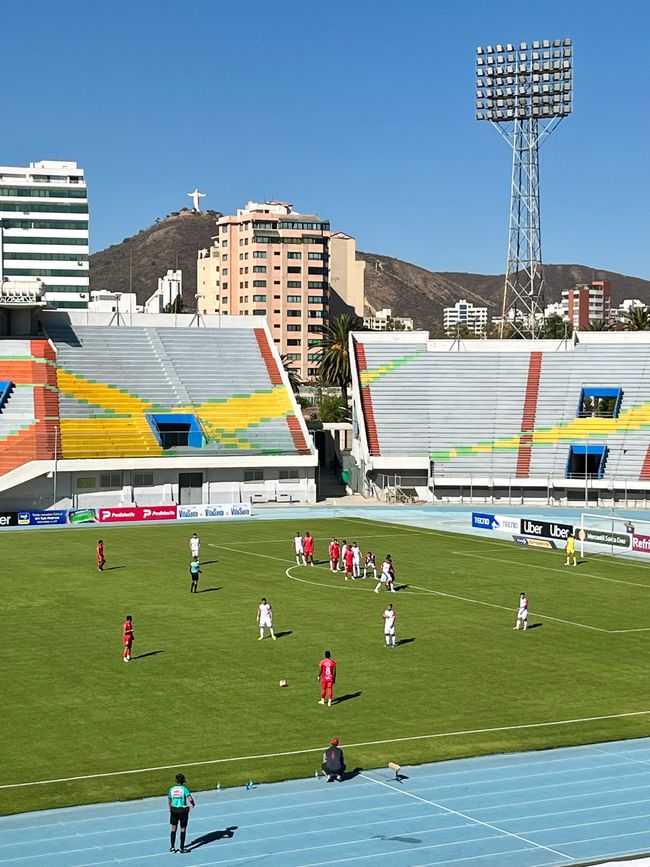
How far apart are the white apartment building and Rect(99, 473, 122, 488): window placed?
91887 millimetres

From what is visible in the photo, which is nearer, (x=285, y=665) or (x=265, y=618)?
(x=285, y=665)

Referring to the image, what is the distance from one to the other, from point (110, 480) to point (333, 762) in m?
53.4

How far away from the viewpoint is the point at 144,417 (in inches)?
3184

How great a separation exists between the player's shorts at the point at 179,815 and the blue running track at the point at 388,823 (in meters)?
0.56

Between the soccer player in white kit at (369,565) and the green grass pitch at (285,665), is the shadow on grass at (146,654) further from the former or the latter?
the soccer player in white kit at (369,565)

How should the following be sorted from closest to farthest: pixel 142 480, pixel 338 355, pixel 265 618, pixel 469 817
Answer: pixel 469 817
pixel 265 618
pixel 142 480
pixel 338 355

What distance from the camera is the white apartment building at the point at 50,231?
537 feet

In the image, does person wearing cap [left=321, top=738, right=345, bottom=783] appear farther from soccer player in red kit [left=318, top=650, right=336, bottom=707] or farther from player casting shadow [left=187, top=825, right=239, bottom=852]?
soccer player in red kit [left=318, top=650, right=336, bottom=707]

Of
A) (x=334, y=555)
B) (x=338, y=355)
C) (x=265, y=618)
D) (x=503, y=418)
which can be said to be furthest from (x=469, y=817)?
(x=338, y=355)

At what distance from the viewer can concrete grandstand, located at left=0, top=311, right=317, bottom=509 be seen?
75062mm

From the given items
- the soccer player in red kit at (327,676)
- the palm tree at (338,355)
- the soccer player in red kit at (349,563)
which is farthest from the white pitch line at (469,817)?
the palm tree at (338,355)

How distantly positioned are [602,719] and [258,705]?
26.9 feet

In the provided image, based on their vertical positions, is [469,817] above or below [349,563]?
below

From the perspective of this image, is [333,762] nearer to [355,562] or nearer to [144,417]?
[355,562]
